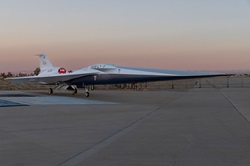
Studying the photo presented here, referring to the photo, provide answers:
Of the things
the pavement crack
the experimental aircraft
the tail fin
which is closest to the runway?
the pavement crack

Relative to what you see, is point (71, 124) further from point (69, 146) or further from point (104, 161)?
point (104, 161)

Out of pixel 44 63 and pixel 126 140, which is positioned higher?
pixel 44 63

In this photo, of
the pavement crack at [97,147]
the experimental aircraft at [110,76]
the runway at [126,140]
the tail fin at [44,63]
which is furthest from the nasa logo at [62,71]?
the pavement crack at [97,147]

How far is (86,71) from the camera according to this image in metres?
24.5

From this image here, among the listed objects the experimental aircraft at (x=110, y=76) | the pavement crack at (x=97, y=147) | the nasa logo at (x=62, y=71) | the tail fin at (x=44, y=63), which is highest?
the tail fin at (x=44, y=63)

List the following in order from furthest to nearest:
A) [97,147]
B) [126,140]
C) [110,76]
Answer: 1. [110,76]
2. [126,140]
3. [97,147]

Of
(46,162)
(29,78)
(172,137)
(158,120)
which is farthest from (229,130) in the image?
(29,78)

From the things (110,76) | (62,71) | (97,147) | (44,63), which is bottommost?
(97,147)

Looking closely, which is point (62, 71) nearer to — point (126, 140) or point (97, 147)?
point (126, 140)

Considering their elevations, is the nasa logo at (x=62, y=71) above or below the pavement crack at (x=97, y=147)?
above

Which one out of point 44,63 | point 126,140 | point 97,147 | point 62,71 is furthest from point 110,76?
point 97,147

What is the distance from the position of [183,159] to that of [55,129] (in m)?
4.69

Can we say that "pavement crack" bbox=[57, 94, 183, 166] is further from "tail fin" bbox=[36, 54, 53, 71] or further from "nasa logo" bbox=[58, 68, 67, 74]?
"tail fin" bbox=[36, 54, 53, 71]

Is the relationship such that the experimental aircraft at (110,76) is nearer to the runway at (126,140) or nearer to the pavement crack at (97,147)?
the runway at (126,140)
